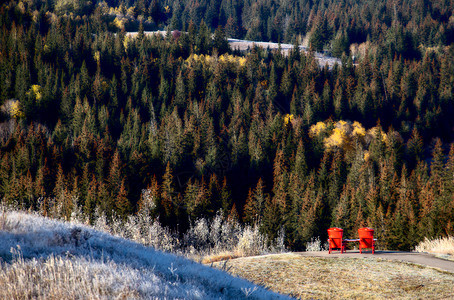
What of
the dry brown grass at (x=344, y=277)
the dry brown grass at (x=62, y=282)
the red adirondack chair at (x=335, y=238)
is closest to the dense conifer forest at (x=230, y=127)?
the red adirondack chair at (x=335, y=238)

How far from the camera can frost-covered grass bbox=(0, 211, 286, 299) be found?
5469mm

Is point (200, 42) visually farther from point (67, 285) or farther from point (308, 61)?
point (67, 285)

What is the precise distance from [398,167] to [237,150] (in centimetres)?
4412

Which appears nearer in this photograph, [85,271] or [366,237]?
[85,271]

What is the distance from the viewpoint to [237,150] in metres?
104

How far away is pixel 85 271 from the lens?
5.95 m

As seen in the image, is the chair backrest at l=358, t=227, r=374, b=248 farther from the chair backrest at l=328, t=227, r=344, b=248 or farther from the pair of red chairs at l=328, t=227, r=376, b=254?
the chair backrest at l=328, t=227, r=344, b=248

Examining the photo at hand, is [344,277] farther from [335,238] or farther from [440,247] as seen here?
[440,247]

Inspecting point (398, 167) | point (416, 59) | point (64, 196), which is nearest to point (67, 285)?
point (64, 196)

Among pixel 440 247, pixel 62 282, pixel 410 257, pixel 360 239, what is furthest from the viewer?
pixel 440 247

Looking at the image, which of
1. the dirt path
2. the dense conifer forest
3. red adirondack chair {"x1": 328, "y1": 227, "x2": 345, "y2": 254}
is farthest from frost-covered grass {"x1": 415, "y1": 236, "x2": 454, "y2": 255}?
the dense conifer forest

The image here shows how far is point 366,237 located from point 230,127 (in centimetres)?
10387

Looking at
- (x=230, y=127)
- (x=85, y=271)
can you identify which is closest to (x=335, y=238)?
(x=85, y=271)

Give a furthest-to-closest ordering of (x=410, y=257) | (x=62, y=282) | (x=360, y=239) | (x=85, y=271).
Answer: (x=360, y=239)
(x=410, y=257)
(x=85, y=271)
(x=62, y=282)
